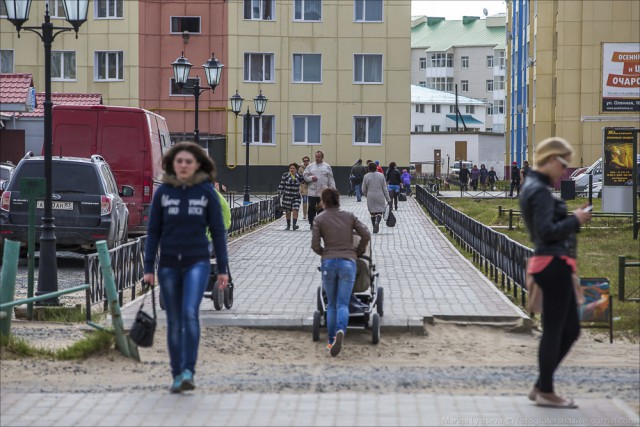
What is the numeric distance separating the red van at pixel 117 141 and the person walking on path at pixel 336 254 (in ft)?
40.4

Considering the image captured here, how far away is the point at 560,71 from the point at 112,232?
45.6 m

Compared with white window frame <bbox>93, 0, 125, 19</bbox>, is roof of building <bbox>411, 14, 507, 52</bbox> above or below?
above

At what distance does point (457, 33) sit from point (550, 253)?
13173 centimetres

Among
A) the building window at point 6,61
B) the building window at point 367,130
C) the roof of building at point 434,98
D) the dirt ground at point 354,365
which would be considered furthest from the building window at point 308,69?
the roof of building at point 434,98

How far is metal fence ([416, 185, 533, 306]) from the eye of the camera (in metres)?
13.4

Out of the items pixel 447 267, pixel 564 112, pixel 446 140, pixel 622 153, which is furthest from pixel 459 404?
pixel 446 140

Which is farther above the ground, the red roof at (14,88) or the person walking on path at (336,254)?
the red roof at (14,88)

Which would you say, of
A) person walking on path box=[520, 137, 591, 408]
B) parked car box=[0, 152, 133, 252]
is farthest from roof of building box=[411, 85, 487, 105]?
person walking on path box=[520, 137, 591, 408]

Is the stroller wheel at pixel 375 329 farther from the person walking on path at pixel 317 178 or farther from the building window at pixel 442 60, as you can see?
the building window at pixel 442 60

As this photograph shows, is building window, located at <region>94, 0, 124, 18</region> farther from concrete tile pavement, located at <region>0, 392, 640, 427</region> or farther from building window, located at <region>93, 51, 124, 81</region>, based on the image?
concrete tile pavement, located at <region>0, 392, 640, 427</region>

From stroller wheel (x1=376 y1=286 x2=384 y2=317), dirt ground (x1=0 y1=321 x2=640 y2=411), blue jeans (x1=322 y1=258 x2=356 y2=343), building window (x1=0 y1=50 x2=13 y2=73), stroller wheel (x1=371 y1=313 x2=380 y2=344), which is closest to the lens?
dirt ground (x1=0 y1=321 x2=640 y2=411)

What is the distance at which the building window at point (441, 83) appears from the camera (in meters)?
137

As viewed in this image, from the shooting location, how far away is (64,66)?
181ft

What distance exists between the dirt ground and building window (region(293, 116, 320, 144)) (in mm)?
43249
